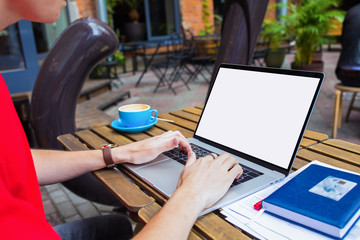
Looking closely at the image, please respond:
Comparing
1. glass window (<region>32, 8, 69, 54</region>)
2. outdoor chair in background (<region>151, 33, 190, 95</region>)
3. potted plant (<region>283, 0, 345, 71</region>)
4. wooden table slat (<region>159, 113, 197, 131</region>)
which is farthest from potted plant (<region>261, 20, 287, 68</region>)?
wooden table slat (<region>159, 113, 197, 131</region>)

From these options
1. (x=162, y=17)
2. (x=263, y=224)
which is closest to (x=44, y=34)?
(x=162, y=17)

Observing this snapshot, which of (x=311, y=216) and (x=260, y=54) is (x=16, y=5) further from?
(x=260, y=54)

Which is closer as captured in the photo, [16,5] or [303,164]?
[16,5]

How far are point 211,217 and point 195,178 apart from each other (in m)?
0.11

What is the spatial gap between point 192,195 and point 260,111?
0.41m

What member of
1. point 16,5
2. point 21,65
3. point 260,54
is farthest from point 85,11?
point 16,5

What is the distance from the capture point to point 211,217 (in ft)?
2.46

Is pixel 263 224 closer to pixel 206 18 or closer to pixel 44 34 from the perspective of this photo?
pixel 44 34

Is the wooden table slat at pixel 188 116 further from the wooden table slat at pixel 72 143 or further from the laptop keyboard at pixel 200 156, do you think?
the wooden table slat at pixel 72 143

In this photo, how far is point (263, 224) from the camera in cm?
70

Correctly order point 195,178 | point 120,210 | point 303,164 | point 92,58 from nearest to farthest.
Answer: point 195,178 → point 303,164 → point 92,58 → point 120,210

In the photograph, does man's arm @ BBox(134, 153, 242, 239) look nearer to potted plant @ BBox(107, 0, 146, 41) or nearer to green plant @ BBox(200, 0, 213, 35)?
potted plant @ BBox(107, 0, 146, 41)

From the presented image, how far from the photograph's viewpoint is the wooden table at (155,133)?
72 cm

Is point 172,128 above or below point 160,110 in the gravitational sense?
above
